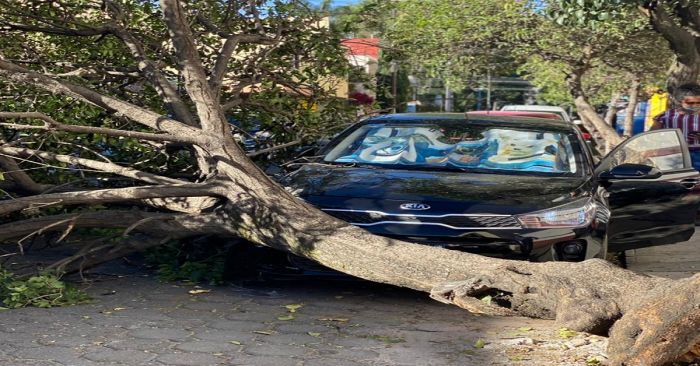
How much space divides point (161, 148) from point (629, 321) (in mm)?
4387

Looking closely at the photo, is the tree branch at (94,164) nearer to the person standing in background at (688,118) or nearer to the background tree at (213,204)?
the background tree at (213,204)

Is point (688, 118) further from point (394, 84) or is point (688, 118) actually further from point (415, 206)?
point (415, 206)

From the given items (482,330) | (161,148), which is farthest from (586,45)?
(482,330)

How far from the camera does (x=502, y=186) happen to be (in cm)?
676

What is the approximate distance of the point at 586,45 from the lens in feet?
52.9

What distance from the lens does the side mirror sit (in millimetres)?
7262

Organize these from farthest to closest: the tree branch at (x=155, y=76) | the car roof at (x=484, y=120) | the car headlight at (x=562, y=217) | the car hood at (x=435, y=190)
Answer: the car roof at (x=484, y=120) → the tree branch at (x=155, y=76) → the car hood at (x=435, y=190) → the car headlight at (x=562, y=217)

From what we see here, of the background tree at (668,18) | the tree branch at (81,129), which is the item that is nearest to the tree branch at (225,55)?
the tree branch at (81,129)

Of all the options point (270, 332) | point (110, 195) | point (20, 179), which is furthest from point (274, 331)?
point (20, 179)

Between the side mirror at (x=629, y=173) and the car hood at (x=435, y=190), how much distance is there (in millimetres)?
320

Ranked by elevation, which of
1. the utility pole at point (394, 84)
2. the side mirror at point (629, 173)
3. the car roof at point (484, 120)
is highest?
the utility pole at point (394, 84)

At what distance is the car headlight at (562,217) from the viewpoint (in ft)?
20.4

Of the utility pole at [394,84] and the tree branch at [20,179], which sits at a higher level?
the utility pole at [394,84]

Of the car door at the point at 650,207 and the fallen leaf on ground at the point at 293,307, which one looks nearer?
the fallen leaf on ground at the point at 293,307
